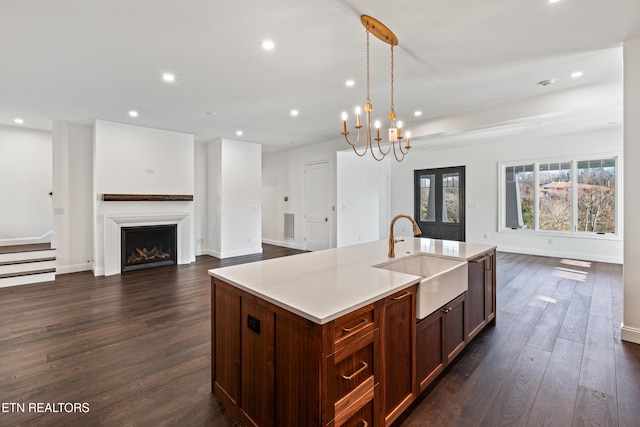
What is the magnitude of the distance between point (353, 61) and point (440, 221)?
656 centimetres

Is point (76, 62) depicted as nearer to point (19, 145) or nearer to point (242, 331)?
point (242, 331)

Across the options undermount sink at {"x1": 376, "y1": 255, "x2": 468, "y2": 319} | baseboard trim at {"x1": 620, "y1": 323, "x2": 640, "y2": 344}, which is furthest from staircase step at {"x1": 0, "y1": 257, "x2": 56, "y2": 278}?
baseboard trim at {"x1": 620, "y1": 323, "x2": 640, "y2": 344}

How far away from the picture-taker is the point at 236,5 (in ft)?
7.20

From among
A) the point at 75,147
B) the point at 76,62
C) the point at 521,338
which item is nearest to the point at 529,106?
the point at 521,338

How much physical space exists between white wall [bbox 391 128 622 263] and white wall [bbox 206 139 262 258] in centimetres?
448

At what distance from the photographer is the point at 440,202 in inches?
335

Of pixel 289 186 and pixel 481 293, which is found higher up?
pixel 289 186

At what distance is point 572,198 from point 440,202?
2.91 m

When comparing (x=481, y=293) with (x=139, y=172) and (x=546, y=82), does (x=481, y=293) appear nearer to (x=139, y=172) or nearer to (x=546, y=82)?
(x=546, y=82)

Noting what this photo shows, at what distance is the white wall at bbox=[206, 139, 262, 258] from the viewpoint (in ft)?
22.0

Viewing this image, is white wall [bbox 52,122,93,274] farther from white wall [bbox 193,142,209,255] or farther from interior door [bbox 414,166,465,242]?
Answer: interior door [bbox 414,166,465,242]

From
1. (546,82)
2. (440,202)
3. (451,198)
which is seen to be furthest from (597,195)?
(546,82)

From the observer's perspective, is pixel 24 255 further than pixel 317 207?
No

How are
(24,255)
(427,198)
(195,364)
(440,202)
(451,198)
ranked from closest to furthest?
(195,364)
(24,255)
(451,198)
(440,202)
(427,198)
